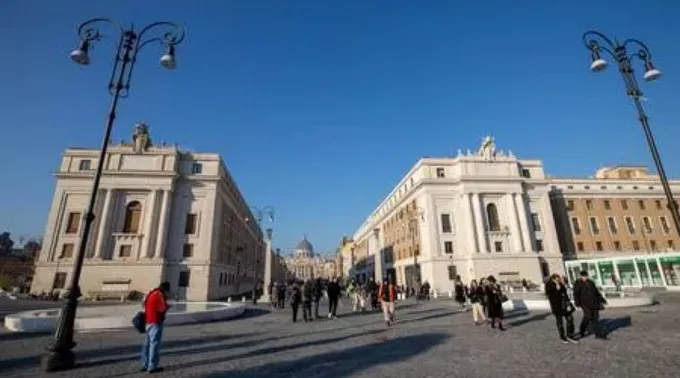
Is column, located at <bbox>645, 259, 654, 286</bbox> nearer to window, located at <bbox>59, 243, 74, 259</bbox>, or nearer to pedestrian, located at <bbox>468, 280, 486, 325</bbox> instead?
pedestrian, located at <bbox>468, 280, 486, 325</bbox>

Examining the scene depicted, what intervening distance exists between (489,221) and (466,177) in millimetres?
6437

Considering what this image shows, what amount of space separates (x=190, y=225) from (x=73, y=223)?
1221 centimetres

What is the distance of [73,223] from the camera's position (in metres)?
38.1

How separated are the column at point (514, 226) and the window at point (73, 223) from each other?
168 ft

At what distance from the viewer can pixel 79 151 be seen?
131 ft

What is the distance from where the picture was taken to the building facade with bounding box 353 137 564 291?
1652 inches

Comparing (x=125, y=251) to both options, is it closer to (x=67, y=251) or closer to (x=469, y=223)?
(x=67, y=251)

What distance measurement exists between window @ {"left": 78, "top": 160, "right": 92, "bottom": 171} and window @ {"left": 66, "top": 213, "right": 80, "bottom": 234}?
208 inches

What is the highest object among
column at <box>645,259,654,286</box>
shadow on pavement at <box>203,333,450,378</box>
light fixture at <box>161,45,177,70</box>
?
light fixture at <box>161,45,177,70</box>

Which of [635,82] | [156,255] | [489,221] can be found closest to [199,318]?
[635,82]

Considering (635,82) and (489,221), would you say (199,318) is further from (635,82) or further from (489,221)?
(489,221)

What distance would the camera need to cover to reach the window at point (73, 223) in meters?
37.8

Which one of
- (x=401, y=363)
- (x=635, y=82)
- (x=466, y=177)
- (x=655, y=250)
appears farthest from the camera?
(x=655, y=250)

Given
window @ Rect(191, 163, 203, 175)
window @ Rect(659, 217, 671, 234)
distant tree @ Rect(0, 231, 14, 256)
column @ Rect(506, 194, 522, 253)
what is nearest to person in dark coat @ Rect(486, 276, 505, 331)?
column @ Rect(506, 194, 522, 253)
